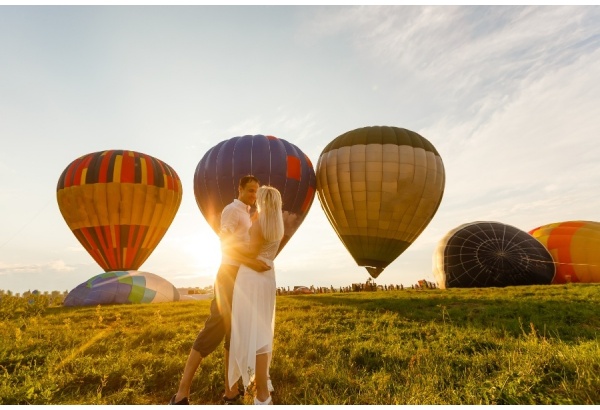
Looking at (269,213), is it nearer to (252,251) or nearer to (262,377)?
(252,251)

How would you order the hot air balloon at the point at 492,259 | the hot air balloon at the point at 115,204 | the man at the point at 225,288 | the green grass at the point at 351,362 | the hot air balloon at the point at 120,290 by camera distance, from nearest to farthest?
the green grass at the point at 351,362 → the man at the point at 225,288 → the hot air balloon at the point at 120,290 → the hot air balloon at the point at 492,259 → the hot air balloon at the point at 115,204

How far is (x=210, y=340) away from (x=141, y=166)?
23861mm

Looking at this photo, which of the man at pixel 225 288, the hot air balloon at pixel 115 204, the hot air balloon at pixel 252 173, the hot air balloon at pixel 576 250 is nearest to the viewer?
the man at pixel 225 288

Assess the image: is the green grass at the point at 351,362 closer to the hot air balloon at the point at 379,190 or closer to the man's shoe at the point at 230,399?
the man's shoe at the point at 230,399

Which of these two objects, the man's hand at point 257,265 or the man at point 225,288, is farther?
the man at point 225,288

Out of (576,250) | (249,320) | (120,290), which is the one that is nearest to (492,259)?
(576,250)

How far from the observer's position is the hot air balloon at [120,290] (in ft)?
64.4

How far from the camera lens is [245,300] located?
392 centimetres

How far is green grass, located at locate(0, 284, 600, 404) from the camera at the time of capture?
151 inches

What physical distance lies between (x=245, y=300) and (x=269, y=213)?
0.86 m

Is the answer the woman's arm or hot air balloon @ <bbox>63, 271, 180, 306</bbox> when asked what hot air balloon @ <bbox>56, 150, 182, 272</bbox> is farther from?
the woman's arm

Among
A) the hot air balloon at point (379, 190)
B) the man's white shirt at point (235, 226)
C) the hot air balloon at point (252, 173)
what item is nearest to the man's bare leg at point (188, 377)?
the man's white shirt at point (235, 226)

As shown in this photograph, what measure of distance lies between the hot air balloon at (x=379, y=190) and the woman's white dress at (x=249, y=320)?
60.2 ft

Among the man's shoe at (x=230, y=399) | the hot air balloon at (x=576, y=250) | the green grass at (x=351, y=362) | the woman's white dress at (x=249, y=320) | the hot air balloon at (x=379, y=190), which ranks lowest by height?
the man's shoe at (x=230, y=399)
